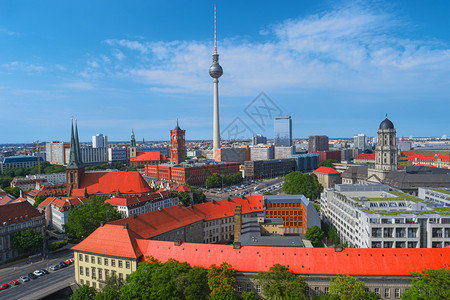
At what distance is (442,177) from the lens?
11875 centimetres

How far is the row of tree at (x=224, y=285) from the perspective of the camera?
43.5m

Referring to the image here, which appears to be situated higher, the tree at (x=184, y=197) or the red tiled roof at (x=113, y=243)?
the red tiled roof at (x=113, y=243)

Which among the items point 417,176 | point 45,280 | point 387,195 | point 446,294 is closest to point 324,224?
point 387,195

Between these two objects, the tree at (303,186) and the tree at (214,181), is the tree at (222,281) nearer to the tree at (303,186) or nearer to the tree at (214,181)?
the tree at (303,186)

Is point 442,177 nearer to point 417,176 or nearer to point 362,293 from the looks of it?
point 417,176

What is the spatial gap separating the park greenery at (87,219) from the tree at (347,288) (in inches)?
2366

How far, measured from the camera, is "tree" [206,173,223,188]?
182m

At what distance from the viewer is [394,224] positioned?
2559 inches

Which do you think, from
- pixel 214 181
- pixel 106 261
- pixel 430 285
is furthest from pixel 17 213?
pixel 214 181

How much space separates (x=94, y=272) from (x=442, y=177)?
397ft

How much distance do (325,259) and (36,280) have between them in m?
55.7

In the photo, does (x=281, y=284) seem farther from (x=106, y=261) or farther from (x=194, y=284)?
(x=106, y=261)

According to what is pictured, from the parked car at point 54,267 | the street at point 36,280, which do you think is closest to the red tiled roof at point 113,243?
the street at point 36,280

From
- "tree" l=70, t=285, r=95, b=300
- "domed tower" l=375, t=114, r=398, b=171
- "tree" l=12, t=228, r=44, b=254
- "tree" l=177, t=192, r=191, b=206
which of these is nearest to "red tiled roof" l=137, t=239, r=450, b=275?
"tree" l=70, t=285, r=95, b=300
